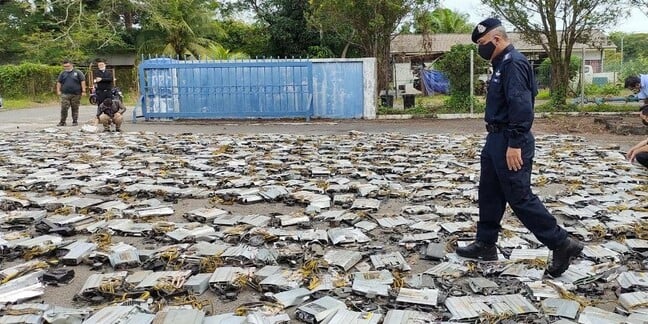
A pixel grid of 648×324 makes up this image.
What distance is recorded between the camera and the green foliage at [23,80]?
31859mm

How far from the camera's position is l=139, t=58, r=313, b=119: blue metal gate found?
1819 cm

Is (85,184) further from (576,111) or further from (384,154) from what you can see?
(576,111)

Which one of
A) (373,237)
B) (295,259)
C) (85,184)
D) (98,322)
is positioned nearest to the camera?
(98,322)

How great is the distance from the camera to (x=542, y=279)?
3992mm

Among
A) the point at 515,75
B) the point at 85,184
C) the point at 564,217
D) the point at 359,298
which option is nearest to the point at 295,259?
the point at 359,298

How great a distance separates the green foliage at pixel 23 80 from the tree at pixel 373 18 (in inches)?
743

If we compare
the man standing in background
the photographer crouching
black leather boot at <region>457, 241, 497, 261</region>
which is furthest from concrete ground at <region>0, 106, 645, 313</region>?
black leather boot at <region>457, 241, 497, 261</region>

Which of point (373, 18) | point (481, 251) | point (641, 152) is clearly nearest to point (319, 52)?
point (373, 18)

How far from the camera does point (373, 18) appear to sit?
19859mm

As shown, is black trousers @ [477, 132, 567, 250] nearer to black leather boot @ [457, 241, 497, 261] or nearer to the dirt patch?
black leather boot @ [457, 241, 497, 261]

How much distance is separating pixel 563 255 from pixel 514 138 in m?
0.90

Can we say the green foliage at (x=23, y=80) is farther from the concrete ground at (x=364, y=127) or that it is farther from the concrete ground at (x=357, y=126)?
the concrete ground at (x=357, y=126)

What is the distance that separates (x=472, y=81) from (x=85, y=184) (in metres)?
13.7

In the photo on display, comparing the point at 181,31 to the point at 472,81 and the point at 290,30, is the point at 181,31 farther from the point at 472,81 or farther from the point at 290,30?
the point at 472,81
